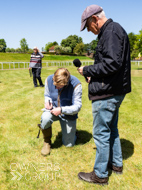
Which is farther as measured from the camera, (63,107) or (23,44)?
(23,44)

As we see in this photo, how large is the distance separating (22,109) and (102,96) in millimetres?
4035

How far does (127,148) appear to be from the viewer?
330cm

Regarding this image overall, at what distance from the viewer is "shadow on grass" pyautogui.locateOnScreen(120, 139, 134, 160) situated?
10.1 feet

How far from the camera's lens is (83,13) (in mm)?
2004

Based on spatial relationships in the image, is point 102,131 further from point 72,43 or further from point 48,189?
point 72,43

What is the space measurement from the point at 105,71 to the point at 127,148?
2.03m

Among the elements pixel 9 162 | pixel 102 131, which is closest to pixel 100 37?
pixel 102 131

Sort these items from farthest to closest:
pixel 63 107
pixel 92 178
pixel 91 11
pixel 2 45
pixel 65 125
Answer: pixel 2 45 < pixel 65 125 < pixel 63 107 < pixel 92 178 < pixel 91 11

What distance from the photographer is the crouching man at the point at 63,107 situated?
9.79 ft

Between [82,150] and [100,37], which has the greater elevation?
[100,37]

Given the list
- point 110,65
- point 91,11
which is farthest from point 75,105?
point 91,11

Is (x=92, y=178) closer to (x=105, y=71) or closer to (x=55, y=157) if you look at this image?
(x=55, y=157)


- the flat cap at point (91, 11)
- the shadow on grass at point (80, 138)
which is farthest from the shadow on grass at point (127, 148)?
the flat cap at point (91, 11)

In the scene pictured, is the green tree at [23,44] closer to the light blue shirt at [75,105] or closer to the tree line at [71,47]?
the tree line at [71,47]
